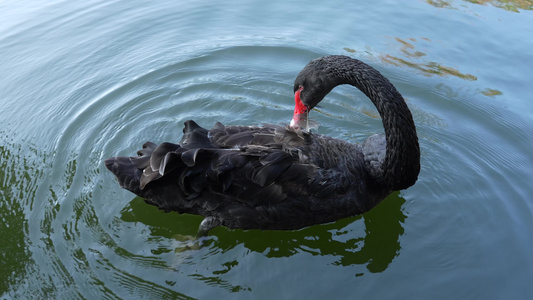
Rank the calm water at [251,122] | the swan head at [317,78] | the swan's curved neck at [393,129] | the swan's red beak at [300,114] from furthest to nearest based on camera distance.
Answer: the swan's red beak at [300,114] < the swan head at [317,78] < the swan's curved neck at [393,129] < the calm water at [251,122]

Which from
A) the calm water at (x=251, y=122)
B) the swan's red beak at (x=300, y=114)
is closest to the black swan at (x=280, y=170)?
the swan's red beak at (x=300, y=114)

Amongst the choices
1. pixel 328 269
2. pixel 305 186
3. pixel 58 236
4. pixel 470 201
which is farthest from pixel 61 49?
pixel 470 201

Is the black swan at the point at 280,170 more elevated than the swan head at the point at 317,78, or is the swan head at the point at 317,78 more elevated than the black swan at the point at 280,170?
the swan head at the point at 317,78

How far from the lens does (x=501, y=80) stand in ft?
20.7

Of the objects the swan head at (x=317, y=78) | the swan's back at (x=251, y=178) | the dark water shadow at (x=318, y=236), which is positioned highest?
the swan head at (x=317, y=78)

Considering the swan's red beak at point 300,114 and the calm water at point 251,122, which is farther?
the swan's red beak at point 300,114

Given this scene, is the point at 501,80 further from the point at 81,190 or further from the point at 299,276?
the point at 81,190

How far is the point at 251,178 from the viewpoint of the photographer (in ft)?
12.7

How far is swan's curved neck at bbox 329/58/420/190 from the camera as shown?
399cm

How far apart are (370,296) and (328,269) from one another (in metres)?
0.40

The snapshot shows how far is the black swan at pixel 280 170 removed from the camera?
388cm

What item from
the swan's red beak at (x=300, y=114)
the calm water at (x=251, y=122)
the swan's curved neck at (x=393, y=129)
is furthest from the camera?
the swan's red beak at (x=300, y=114)

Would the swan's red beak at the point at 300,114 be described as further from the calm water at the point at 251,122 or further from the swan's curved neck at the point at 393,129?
the calm water at the point at 251,122

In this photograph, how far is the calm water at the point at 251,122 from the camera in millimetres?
3807
